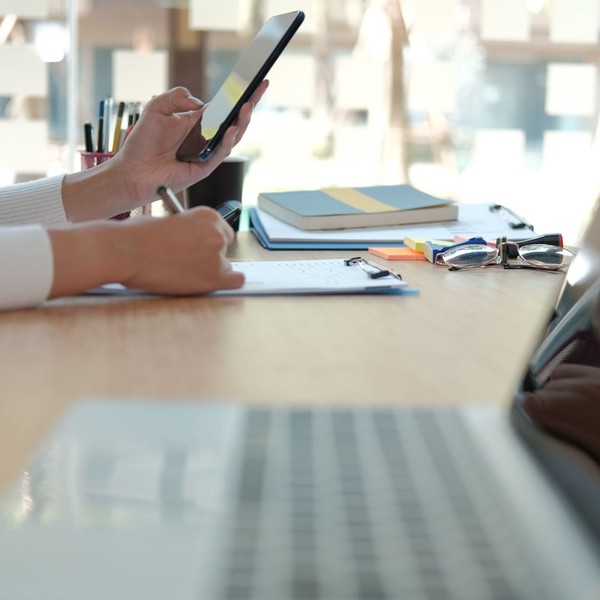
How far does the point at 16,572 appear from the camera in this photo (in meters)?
0.41

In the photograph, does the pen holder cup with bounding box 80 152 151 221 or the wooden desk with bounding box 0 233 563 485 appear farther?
the pen holder cup with bounding box 80 152 151 221

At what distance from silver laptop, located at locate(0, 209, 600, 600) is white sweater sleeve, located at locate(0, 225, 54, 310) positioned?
0.91 feet

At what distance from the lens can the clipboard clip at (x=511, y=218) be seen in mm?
1392

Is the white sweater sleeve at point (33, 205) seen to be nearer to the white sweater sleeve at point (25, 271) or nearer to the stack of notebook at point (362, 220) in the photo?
the stack of notebook at point (362, 220)

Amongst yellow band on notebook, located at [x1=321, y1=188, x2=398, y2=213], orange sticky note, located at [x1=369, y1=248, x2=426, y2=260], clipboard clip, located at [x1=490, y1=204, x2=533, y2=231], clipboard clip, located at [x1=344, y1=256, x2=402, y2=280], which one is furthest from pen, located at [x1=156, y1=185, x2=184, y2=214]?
clipboard clip, located at [x1=490, y1=204, x2=533, y2=231]

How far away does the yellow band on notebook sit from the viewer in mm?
1394

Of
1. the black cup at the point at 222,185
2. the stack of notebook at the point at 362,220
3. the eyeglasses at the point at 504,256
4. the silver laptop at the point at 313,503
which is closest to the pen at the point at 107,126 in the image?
the black cup at the point at 222,185

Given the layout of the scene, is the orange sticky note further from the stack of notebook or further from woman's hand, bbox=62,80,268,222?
woman's hand, bbox=62,80,268,222

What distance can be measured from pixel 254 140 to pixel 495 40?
1.03 meters

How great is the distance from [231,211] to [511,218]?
0.44 meters

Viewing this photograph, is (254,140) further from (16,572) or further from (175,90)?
(16,572)

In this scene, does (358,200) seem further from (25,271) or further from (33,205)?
(25,271)

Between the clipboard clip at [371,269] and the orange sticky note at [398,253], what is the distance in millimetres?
162

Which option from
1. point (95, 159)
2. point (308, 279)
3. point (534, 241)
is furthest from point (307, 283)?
point (95, 159)
